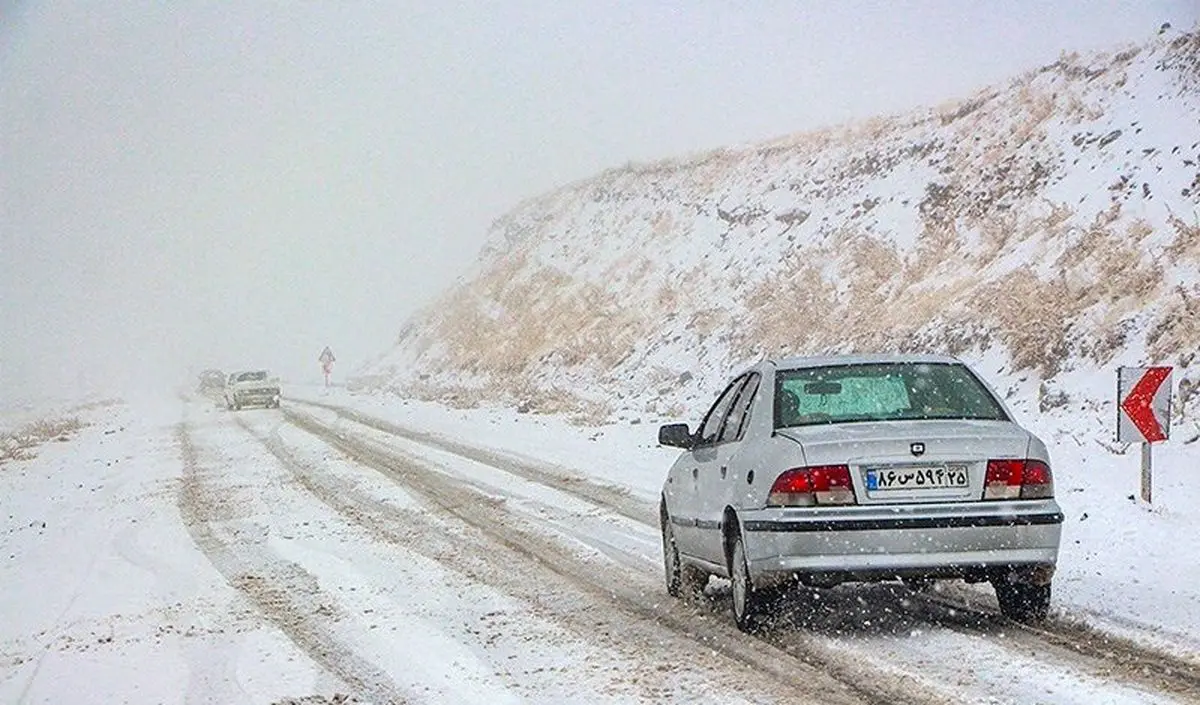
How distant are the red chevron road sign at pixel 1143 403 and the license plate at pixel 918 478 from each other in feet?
16.5

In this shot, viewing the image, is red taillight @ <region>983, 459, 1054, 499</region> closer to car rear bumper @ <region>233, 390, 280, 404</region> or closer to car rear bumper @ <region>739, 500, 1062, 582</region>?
car rear bumper @ <region>739, 500, 1062, 582</region>

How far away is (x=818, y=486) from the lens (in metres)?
6.30

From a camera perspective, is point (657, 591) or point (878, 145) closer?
point (657, 591)

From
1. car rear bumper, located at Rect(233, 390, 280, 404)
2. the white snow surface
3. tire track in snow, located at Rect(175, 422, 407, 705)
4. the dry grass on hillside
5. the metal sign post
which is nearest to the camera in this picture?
tire track in snow, located at Rect(175, 422, 407, 705)

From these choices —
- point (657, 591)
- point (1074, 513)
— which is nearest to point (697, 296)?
point (1074, 513)

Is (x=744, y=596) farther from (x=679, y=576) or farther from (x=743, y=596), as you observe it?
(x=679, y=576)

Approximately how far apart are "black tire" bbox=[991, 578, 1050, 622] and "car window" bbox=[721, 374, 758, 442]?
68.1 inches

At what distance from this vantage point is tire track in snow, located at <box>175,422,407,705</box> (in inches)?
238

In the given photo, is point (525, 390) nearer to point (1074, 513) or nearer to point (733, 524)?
point (1074, 513)

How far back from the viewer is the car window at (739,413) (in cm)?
747

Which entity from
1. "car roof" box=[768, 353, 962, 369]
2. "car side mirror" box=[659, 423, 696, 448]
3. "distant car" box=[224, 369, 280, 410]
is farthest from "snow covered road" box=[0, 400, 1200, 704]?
"distant car" box=[224, 369, 280, 410]

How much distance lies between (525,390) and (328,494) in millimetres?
24090

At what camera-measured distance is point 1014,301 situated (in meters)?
19.9

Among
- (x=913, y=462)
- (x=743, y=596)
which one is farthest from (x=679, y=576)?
(x=913, y=462)
